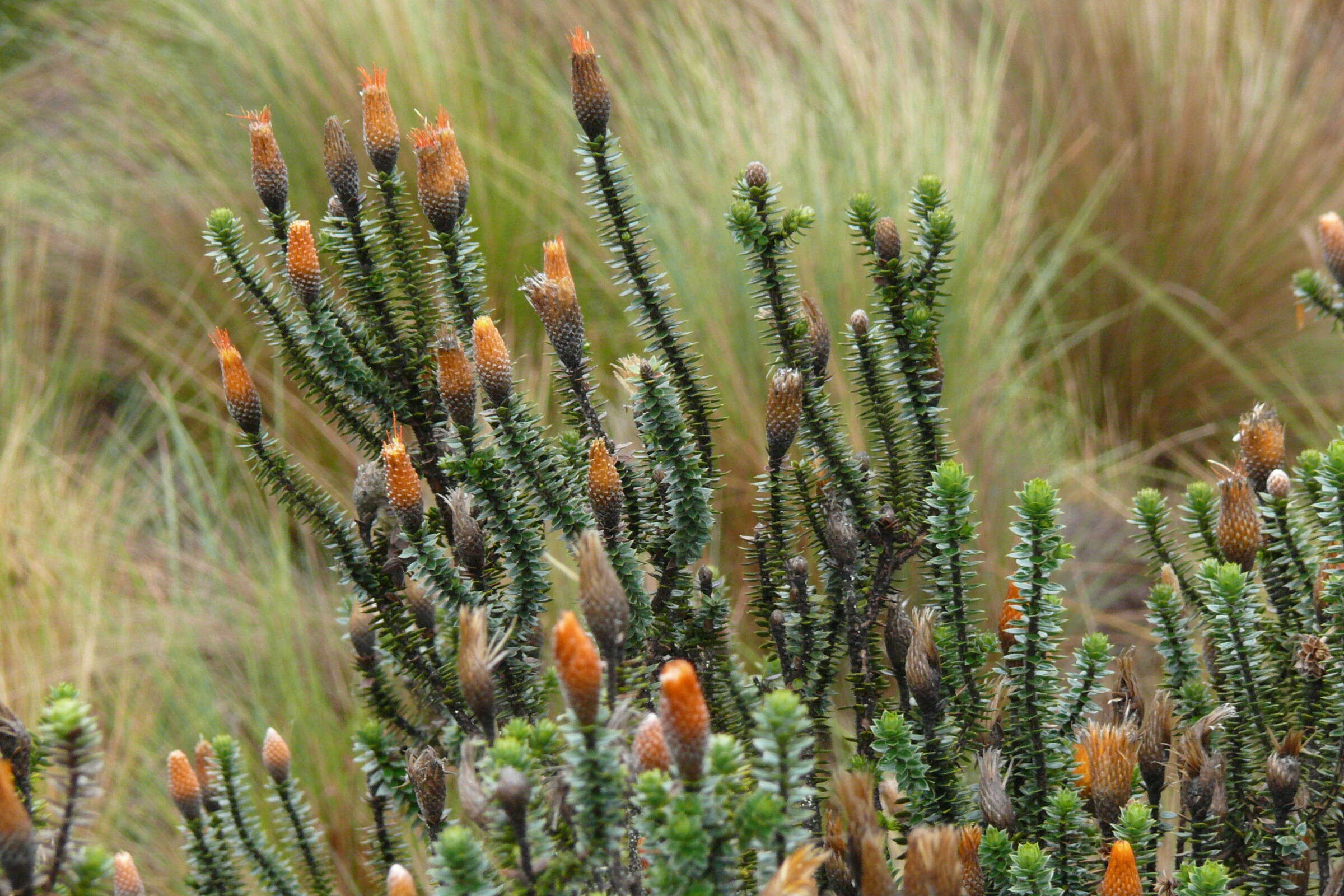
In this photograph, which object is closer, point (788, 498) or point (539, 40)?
point (788, 498)

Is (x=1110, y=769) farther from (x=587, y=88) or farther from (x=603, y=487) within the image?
(x=587, y=88)

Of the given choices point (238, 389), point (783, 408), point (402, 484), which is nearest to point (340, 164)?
point (238, 389)

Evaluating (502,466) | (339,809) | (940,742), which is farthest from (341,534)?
(339,809)

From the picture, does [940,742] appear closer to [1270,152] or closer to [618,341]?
[618,341]

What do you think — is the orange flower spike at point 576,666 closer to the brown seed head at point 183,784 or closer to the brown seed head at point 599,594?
the brown seed head at point 599,594

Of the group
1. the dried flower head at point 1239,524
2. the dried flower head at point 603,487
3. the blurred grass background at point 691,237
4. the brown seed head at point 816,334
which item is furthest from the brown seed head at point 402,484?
the blurred grass background at point 691,237
